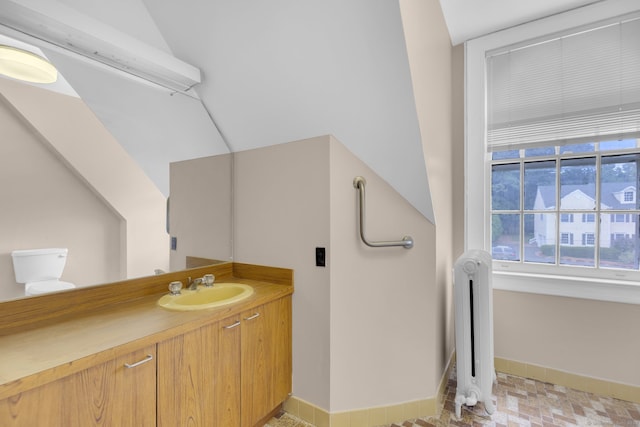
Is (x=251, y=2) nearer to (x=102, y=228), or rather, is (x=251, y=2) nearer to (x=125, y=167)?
(x=125, y=167)

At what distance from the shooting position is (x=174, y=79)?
1679 millimetres

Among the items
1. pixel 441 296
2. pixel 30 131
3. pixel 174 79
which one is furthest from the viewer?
pixel 441 296

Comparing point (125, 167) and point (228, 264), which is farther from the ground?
point (125, 167)

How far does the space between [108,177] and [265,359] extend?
126cm

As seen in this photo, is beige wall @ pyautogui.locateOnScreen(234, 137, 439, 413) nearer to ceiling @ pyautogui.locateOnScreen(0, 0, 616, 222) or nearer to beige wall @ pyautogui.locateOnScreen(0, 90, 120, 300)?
ceiling @ pyautogui.locateOnScreen(0, 0, 616, 222)

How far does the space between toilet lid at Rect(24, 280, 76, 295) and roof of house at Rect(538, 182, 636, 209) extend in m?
2.92

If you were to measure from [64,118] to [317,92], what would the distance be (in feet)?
3.89

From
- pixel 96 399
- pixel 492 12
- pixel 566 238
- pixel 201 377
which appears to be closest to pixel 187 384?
pixel 201 377

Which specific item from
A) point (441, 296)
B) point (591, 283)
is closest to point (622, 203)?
point (591, 283)

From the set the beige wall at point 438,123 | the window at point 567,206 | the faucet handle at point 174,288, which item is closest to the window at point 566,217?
the window at point 567,206

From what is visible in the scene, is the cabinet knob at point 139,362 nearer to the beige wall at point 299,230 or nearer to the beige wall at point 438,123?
the beige wall at point 299,230

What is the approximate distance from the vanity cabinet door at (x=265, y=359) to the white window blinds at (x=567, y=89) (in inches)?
79.0

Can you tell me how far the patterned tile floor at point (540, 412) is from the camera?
1.66m

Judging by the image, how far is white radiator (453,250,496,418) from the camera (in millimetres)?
1712
